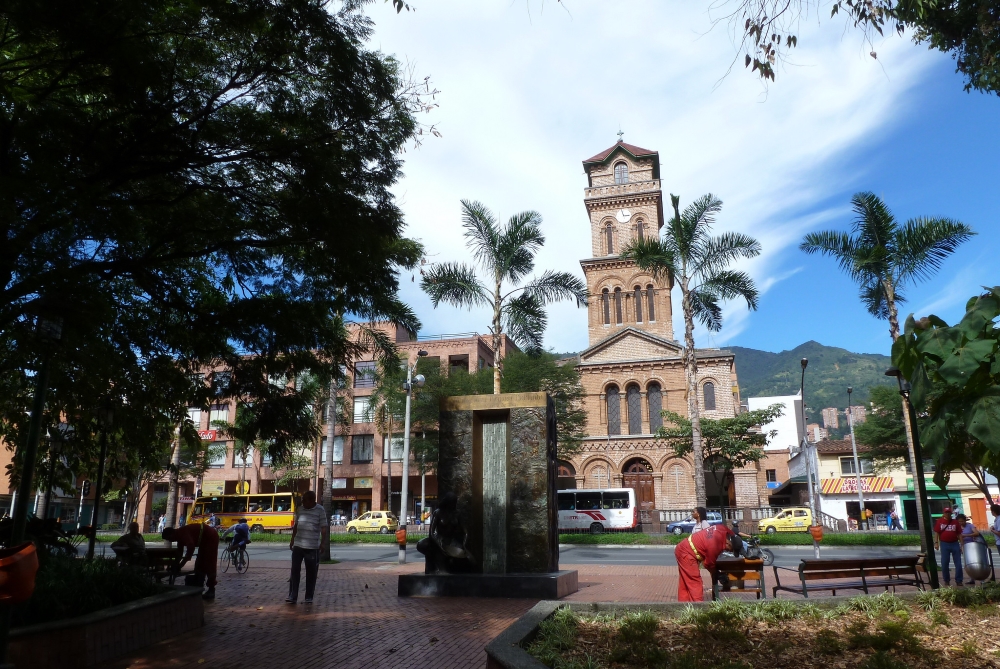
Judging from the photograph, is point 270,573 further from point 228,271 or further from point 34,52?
point 34,52

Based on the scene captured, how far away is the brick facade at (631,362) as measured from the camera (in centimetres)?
4189

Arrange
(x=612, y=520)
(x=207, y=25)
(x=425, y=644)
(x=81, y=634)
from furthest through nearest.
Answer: (x=612, y=520)
(x=207, y=25)
(x=425, y=644)
(x=81, y=634)

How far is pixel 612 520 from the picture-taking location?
35969 mm

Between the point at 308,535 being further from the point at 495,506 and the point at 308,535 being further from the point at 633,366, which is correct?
the point at 633,366

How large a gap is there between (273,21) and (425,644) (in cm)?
671

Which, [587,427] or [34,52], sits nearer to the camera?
[34,52]

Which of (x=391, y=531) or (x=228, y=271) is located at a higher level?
(x=228, y=271)

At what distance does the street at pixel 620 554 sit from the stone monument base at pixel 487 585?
8744 millimetres

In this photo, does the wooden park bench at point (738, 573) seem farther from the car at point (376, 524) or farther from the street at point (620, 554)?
the car at point (376, 524)

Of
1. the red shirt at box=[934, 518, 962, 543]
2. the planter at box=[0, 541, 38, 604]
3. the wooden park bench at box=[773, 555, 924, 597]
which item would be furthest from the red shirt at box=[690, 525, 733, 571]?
the planter at box=[0, 541, 38, 604]

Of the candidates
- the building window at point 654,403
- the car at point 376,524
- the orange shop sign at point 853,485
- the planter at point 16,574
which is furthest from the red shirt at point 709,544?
the orange shop sign at point 853,485

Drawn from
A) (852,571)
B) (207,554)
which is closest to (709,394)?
(852,571)

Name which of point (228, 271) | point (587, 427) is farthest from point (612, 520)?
point (228, 271)

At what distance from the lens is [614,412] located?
4462 centimetres
